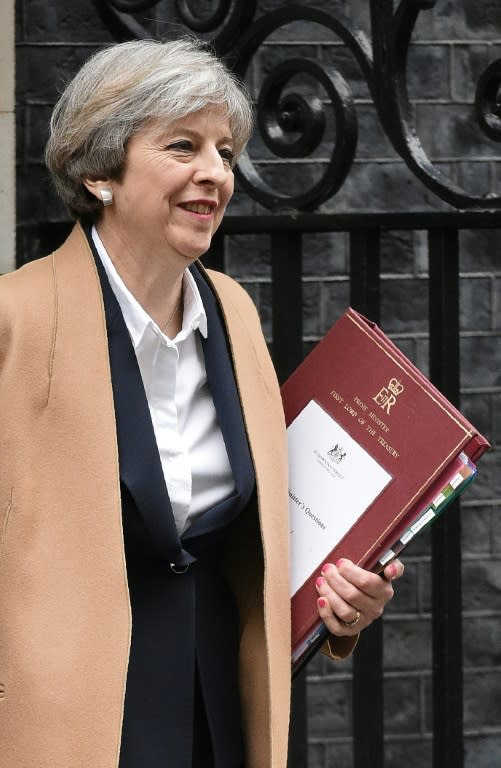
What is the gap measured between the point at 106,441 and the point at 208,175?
42 cm

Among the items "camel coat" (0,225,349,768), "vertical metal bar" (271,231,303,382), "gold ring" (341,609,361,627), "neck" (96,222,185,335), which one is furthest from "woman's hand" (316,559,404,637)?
"vertical metal bar" (271,231,303,382)

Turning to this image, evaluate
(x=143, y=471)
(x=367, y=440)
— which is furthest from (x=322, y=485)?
(x=143, y=471)

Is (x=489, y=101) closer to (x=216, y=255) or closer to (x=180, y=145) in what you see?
(x=216, y=255)

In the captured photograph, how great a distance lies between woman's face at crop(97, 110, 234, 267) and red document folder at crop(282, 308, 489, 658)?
32 centimetres

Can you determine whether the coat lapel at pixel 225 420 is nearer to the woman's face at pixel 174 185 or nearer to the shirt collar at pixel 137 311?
the shirt collar at pixel 137 311

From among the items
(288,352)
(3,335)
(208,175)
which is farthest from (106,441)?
(288,352)

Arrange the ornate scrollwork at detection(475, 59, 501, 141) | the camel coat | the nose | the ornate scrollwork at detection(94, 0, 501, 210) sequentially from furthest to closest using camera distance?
the ornate scrollwork at detection(94, 0, 501, 210) → the ornate scrollwork at detection(475, 59, 501, 141) → the nose → the camel coat

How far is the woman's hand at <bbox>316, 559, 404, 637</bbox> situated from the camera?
7.88 feet

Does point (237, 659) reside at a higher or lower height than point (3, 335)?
lower

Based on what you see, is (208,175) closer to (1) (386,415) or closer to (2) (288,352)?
(1) (386,415)

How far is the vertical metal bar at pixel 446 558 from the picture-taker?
2982 mm

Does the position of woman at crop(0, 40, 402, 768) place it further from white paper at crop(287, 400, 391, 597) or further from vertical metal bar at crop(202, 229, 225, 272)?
vertical metal bar at crop(202, 229, 225, 272)

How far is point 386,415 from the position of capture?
2439mm

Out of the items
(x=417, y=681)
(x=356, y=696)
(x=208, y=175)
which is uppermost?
(x=208, y=175)
